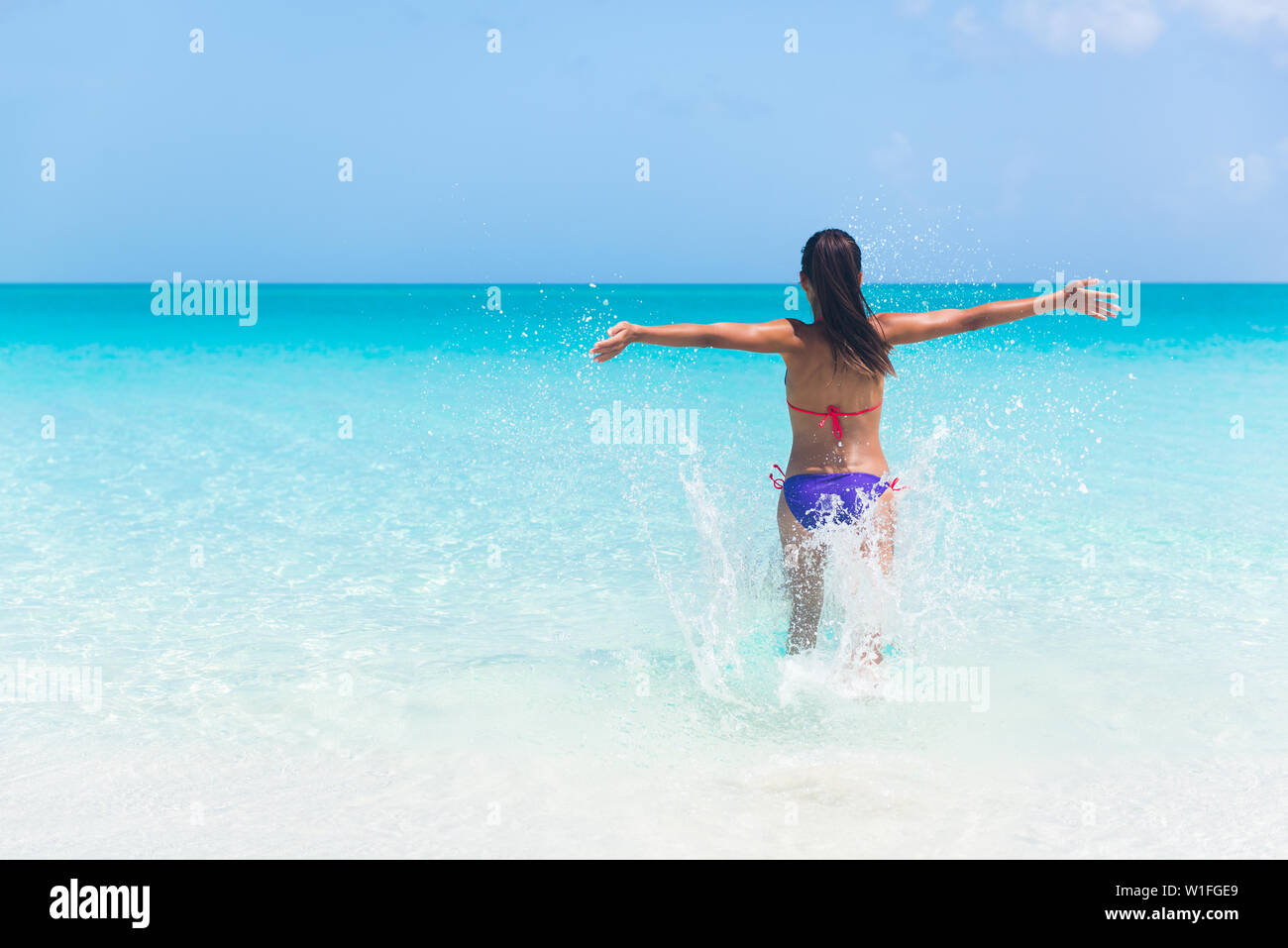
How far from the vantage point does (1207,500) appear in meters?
8.12

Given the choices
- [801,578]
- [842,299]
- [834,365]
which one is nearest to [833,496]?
[801,578]

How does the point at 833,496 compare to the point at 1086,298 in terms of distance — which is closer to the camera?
the point at 1086,298

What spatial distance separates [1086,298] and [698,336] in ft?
5.45

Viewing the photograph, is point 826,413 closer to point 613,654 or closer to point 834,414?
point 834,414

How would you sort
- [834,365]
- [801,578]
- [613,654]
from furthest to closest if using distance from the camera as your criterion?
[613,654], [801,578], [834,365]

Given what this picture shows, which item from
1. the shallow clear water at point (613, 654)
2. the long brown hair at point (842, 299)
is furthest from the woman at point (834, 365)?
Result: the shallow clear water at point (613, 654)

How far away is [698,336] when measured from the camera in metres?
3.95

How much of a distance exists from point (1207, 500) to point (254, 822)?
7408mm

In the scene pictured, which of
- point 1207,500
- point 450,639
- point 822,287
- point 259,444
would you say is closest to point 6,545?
point 450,639

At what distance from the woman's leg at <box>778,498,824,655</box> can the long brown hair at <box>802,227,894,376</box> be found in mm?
736

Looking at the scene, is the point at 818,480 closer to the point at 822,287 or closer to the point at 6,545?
the point at 822,287

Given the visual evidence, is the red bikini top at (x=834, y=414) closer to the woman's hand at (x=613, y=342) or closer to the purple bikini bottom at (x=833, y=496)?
the purple bikini bottom at (x=833, y=496)

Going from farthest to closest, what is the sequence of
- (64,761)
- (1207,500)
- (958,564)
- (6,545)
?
(1207,500), (6,545), (958,564), (64,761)

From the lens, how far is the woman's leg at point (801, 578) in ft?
14.7
